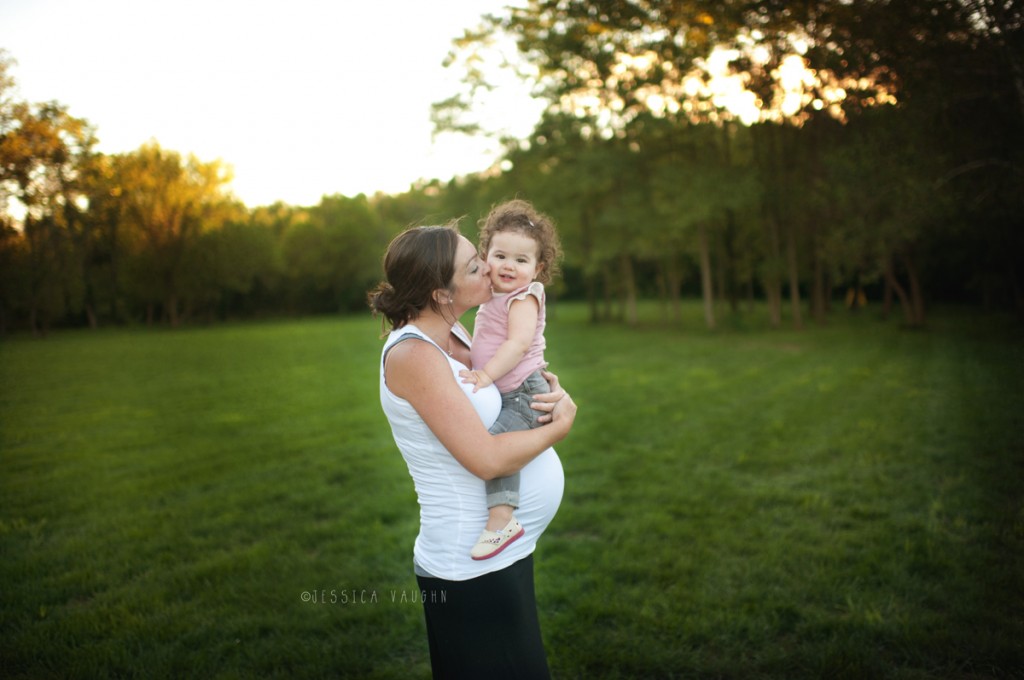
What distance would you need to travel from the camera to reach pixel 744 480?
21.5ft

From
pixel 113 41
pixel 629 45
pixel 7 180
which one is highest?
pixel 113 41

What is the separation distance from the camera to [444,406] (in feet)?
6.29

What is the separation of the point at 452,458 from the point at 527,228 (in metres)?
1.05

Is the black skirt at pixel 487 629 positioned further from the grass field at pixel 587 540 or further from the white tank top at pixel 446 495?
the grass field at pixel 587 540

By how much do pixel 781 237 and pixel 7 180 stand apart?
83.6 ft

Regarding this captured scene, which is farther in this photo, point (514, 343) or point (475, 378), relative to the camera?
point (514, 343)

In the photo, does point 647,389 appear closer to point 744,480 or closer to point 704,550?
point 744,480

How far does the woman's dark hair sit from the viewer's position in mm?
2066

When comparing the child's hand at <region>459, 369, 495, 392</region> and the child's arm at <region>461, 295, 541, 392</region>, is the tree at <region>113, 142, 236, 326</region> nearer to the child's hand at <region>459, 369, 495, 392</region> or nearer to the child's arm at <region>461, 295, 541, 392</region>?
the child's arm at <region>461, 295, 541, 392</region>

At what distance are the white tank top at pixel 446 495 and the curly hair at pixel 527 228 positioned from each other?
0.76 m

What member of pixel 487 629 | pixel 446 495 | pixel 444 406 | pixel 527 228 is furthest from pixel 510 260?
pixel 487 629

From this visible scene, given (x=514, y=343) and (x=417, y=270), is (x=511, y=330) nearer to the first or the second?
(x=514, y=343)

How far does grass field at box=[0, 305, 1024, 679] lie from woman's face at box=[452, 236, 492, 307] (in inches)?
94.6

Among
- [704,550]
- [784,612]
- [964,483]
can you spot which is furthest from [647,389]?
[784,612]
